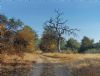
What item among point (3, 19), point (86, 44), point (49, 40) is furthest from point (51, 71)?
point (86, 44)

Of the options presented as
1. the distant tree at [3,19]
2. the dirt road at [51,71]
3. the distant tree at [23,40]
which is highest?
the distant tree at [3,19]

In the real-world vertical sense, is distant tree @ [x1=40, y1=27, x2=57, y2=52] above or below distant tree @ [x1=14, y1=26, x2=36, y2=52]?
above

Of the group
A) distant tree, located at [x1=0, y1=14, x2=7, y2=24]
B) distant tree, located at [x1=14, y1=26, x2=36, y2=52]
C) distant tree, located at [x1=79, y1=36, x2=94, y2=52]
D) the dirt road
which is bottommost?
the dirt road

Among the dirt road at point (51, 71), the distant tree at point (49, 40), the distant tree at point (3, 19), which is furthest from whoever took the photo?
the distant tree at point (49, 40)

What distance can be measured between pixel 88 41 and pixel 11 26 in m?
65.7

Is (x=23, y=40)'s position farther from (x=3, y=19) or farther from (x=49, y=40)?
(x=49, y=40)

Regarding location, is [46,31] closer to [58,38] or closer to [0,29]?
[58,38]

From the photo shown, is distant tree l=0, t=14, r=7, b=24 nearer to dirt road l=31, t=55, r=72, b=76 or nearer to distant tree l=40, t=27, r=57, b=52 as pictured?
dirt road l=31, t=55, r=72, b=76

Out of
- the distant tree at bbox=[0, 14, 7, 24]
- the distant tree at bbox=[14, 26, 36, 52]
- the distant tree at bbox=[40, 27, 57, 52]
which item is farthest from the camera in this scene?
the distant tree at bbox=[40, 27, 57, 52]

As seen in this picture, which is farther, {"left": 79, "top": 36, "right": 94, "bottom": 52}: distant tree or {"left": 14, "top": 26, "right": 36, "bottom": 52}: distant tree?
{"left": 79, "top": 36, "right": 94, "bottom": 52}: distant tree

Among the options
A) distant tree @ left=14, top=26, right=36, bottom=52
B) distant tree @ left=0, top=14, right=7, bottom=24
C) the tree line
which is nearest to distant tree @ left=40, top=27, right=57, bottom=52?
the tree line

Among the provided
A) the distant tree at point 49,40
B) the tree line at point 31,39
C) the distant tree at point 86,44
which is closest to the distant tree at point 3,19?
the tree line at point 31,39

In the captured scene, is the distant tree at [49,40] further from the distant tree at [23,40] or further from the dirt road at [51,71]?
the dirt road at [51,71]

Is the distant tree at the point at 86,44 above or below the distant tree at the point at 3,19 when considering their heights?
above
